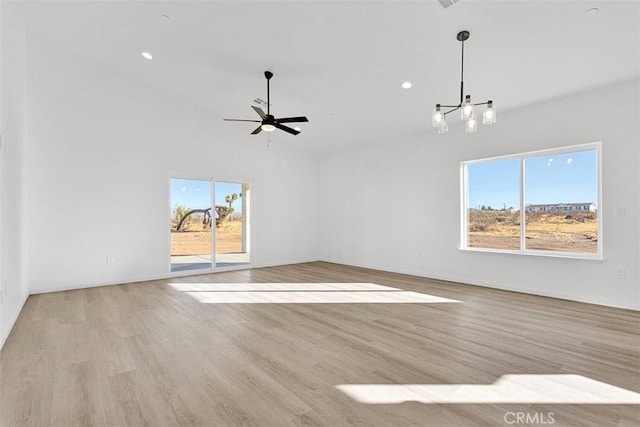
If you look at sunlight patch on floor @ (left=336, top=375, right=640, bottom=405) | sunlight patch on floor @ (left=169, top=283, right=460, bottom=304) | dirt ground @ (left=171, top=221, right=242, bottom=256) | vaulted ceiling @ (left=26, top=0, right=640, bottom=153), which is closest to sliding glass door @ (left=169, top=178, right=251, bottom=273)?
dirt ground @ (left=171, top=221, right=242, bottom=256)

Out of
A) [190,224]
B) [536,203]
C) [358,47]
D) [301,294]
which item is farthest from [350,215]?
[358,47]

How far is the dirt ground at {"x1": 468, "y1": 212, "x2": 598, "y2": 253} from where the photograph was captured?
173 inches

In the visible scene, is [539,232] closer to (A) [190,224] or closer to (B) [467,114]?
(B) [467,114]

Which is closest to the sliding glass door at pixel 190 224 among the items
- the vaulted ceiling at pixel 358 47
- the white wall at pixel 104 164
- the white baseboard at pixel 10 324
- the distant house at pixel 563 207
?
the white wall at pixel 104 164

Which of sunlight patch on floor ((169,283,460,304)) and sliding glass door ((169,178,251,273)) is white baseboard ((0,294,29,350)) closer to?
sunlight patch on floor ((169,283,460,304))

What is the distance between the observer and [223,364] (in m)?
2.53

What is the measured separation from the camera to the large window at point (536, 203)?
437 cm

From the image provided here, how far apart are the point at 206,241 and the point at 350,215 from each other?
3.55 m

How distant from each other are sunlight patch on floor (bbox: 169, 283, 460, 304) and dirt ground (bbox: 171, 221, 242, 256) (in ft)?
3.58

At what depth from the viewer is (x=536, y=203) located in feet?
16.1

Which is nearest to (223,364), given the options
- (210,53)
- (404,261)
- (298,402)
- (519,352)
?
(298,402)

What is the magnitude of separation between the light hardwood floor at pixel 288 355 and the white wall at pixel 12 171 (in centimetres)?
35

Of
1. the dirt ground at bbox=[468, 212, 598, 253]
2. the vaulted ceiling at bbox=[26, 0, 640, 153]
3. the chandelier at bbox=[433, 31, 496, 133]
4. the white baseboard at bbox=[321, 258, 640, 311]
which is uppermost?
the vaulted ceiling at bbox=[26, 0, 640, 153]

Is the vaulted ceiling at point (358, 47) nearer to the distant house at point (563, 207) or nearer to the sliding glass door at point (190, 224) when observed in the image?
the distant house at point (563, 207)
